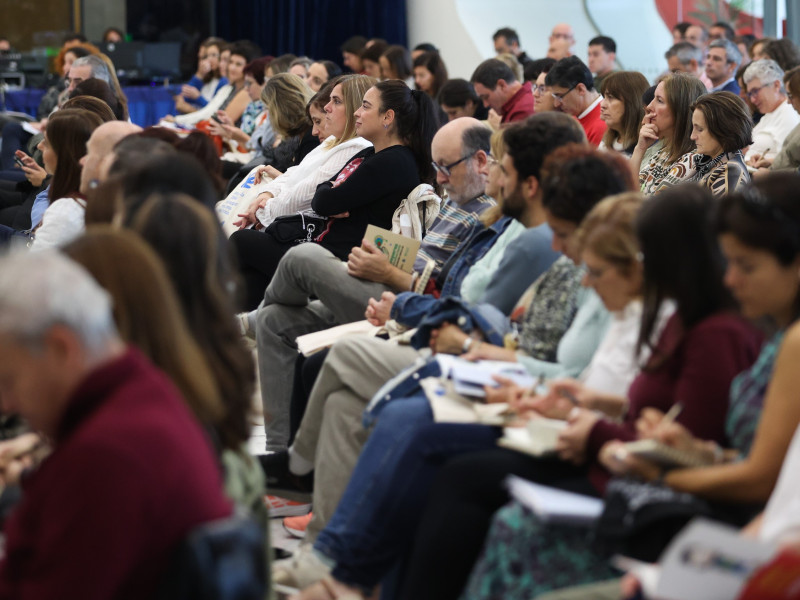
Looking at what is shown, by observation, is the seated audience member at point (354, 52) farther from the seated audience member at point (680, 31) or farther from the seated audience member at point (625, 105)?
the seated audience member at point (625, 105)

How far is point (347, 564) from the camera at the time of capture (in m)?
2.35

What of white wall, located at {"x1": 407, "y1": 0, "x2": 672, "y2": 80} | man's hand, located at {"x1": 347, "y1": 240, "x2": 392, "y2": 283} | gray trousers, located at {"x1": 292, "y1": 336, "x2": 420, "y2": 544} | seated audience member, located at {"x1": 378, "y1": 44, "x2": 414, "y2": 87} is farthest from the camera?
white wall, located at {"x1": 407, "y1": 0, "x2": 672, "y2": 80}

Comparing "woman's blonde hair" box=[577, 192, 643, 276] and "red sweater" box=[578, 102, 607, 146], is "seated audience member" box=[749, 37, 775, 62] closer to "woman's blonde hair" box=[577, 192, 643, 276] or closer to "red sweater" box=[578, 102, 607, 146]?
"red sweater" box=[578, 102, 607, 146]

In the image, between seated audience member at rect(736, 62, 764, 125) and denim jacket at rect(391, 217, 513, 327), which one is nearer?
denim jacket at rect(391, 217, 513, 327)

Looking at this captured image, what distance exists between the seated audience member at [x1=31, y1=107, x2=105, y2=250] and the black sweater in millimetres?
866

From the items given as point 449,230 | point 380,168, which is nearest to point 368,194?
point 380,168

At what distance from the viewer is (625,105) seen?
488cm

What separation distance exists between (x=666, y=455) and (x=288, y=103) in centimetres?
401

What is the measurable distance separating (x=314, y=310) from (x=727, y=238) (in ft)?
7.15

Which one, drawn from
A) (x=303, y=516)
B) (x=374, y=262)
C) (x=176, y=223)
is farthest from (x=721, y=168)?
(x=176, y=223)

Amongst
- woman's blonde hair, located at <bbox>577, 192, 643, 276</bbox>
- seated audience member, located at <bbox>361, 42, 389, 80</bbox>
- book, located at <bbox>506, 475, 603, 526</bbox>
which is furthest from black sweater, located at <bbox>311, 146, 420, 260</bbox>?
seated audience member, located at <bbox>361, 42, 389, 80</bbox>

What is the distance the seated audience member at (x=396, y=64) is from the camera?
28.1 feet

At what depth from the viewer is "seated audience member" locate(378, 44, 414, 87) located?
28.1ft

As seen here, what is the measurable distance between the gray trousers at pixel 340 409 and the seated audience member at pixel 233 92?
597cm
